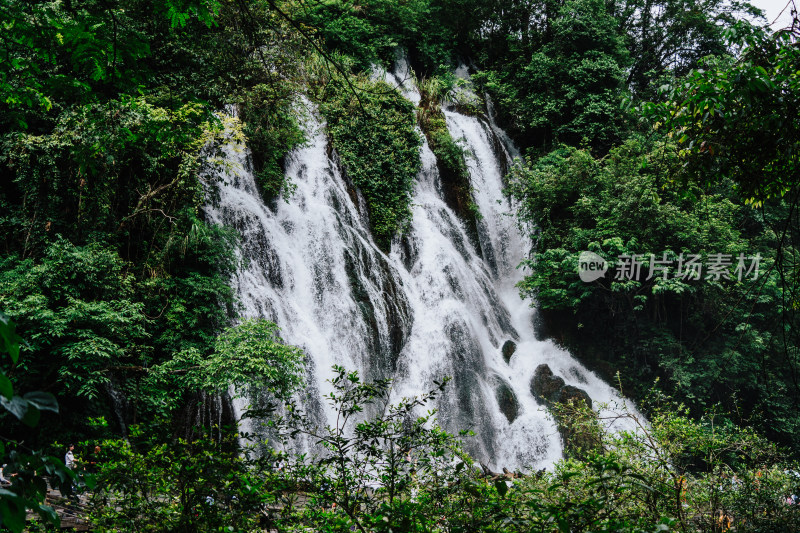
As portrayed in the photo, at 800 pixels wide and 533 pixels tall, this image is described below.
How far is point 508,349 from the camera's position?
12.3 m

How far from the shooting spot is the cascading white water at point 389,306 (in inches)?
370

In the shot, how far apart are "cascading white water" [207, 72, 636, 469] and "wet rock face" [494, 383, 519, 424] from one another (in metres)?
0.05

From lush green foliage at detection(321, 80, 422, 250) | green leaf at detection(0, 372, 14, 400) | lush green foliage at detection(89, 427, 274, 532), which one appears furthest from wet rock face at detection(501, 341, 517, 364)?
green leaf at detection(0, 372, 14, 400)

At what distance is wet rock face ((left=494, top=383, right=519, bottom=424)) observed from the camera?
10556 mm

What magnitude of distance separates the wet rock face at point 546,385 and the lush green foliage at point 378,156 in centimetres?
521

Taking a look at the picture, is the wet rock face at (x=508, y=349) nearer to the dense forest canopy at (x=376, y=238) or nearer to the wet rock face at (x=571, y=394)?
the wet rock face at (x=571, y=394)

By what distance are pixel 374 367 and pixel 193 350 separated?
156 inches

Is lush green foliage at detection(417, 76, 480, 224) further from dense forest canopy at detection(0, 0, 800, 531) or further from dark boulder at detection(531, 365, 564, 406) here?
dark boulder at detection(531, 365, 564, 406)

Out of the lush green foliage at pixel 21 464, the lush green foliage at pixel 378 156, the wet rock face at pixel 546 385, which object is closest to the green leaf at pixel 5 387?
the lush green foliage at pixel 21 464

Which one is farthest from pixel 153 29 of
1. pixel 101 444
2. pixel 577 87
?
pixel 577 87

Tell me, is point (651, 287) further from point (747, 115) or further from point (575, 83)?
point (747, 115)

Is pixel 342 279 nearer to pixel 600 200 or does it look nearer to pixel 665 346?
pixel 600 200

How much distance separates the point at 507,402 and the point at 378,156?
294 inches

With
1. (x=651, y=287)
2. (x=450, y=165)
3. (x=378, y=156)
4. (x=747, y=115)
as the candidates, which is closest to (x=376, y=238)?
(x=378, y=156)
